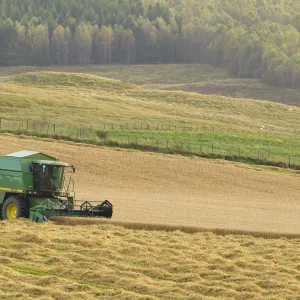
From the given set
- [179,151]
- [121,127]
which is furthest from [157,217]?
[121,127]

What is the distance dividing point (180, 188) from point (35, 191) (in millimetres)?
15291

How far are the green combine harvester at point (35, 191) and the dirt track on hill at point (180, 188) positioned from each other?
186 cm

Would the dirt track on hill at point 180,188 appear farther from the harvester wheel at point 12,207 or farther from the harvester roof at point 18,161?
the harvester roof at point 18,161

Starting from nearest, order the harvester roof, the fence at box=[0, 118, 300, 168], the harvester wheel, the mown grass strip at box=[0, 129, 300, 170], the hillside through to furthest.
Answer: the harvester wheel < the harvester roof < the mown grass strip at box=[0, 129, 300, 170] < the fence at box=[0, 118, 300, 168] < the hillside

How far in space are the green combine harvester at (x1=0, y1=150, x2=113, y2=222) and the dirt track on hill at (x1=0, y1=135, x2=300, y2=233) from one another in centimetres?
186

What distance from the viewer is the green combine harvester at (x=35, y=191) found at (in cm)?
3772

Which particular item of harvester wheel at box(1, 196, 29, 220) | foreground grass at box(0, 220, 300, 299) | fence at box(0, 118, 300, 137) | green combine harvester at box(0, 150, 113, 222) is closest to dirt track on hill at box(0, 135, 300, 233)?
green combine harvester at box(0, 150, 113, 222)

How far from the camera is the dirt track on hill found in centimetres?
4078

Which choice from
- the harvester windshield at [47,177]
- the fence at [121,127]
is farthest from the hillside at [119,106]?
the harvester windshield at [47,177]

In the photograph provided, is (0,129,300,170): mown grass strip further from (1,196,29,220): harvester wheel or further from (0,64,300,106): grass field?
(0,64,300,106): grass field

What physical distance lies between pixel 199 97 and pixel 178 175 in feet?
244

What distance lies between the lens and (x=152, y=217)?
39312 millimetres

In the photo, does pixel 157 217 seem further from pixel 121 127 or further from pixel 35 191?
pixel 121 127

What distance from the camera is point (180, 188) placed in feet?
174
